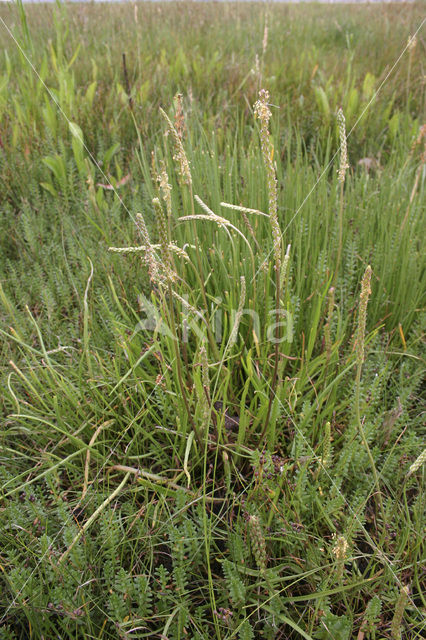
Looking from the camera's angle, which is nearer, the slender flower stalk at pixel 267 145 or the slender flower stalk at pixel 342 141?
the slender flower stalk at pixel 267 145

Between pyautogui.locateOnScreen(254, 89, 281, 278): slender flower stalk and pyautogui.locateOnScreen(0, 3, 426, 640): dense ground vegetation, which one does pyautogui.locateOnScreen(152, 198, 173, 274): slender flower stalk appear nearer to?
pyautogui.locateOnScreen(0, 3, 426, 640): dense ground vegetation

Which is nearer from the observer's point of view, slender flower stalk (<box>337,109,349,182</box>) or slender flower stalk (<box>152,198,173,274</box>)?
slender flower stalk (<box>152,198,173,274</box>)

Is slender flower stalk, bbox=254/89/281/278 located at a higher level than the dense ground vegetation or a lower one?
higher

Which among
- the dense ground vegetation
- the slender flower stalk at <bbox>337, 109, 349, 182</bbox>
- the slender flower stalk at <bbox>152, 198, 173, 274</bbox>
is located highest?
the slender flower stalk at <bbox>337, 109, 349, 182</bbox>

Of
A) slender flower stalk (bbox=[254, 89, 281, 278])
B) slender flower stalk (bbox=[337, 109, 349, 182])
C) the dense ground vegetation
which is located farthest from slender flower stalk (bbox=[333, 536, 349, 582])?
slender flower stalk (bbox=[337, 109, 349, 182])

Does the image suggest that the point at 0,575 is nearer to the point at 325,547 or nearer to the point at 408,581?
the point at 325,547

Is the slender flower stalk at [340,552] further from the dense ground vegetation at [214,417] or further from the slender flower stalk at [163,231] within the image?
the slender flower stalk at [163,231]

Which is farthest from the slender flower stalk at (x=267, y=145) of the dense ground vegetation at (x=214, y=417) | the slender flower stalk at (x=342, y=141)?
the slender flower stalk at (x=342, y=141)

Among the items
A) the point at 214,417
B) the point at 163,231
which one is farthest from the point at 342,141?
the point at 214,417

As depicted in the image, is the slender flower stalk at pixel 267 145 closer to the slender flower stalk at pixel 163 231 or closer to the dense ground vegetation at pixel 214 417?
the dense ground vegetation at pixel 214 417

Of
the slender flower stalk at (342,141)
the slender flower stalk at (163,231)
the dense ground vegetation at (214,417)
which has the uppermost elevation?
the slender flower stalk at (342,141)

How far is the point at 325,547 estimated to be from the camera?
99 centimetres

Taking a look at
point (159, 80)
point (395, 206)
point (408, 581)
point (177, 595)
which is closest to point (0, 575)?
point (177, 595)

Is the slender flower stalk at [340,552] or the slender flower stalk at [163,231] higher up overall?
the slender flower stalk at [163,231]
